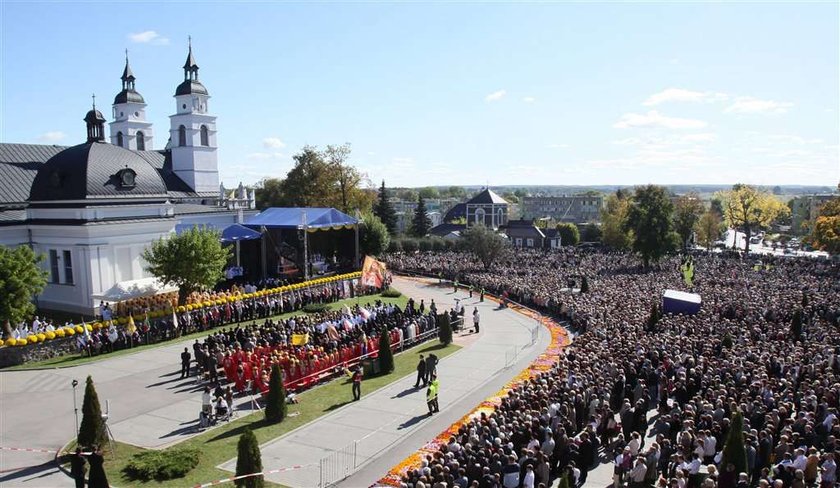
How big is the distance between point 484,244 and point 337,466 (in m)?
39.3

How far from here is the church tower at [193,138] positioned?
5522 cm

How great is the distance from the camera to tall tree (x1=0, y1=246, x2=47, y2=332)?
78.3 ft

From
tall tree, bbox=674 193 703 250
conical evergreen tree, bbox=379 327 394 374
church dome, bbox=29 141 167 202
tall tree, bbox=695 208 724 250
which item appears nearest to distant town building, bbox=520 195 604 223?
tall tree, bbox=695 208 724 250

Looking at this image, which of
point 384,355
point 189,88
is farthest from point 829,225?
point 189,88

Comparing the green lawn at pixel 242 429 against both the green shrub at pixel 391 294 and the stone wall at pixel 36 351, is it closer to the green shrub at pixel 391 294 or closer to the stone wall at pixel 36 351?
the stone wall at pixel 36 351

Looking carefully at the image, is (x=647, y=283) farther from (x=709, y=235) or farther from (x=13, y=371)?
(x=709, y=235)

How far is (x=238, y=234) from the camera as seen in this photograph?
43.9 m

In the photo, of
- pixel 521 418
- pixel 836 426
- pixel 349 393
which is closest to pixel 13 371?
pixel 349 393

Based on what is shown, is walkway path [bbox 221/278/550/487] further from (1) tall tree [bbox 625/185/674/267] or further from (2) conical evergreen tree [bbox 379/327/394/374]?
(1) tall tree [bbox 625/185/674/267]

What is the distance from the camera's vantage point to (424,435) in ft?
55.0

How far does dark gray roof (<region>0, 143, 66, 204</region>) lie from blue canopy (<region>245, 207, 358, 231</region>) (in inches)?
560

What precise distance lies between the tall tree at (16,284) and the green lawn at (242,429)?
1208 cm

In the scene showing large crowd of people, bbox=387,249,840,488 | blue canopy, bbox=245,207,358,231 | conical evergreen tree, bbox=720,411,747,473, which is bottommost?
large crowd of people, bbox=387,249,840,488

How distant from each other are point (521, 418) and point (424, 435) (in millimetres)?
3646
